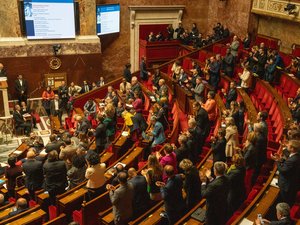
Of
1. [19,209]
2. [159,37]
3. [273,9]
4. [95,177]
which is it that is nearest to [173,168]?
[95,177]

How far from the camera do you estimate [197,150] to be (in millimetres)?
5355

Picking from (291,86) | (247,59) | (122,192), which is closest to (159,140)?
(122,192)

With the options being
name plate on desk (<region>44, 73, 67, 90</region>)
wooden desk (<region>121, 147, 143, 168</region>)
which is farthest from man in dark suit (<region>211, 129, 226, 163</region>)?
name plate on desk (<region>44, 73, 67, 90</region>)

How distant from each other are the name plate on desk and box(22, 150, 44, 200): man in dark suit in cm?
636

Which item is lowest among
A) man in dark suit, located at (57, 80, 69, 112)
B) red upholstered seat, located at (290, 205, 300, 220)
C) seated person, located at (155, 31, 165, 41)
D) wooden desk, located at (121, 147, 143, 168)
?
man in dark suit, located at (57, 80, 69, 112)

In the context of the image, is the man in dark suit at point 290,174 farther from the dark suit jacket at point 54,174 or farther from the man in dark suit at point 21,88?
the man in dark suit at point 21,88

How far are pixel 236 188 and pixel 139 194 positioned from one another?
0.98 meters

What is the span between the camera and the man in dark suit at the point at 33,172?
4582 millimetres

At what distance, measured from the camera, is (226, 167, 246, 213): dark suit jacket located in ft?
11.8

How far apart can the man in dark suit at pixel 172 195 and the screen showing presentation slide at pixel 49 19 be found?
7824 mm

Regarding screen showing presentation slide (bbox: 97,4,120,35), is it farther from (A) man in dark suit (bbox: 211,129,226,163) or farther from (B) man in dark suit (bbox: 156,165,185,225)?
(B) man in dark suit (bbox: 156,165,185,225)

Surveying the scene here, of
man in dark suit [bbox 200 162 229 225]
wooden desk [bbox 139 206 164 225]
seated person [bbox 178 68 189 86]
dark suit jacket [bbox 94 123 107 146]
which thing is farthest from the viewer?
seated person [bbox 178 68 189 86]

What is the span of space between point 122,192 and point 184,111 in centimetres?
413

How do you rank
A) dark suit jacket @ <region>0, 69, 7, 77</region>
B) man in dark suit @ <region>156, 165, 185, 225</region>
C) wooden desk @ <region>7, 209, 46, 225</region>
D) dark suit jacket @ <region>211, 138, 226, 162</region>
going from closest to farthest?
man in dark suit @ <region>156, 165, 185, 225</region> → wooden desk @ <region>7, 209, 46, 225</region> → dark suit jacket @ <region>211, 138, 226, 162</region> → dark suit jacket @ <region>0, 69, 7, 77</region>
